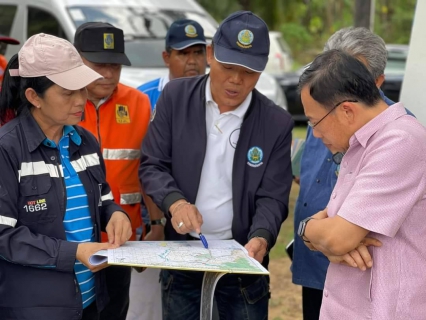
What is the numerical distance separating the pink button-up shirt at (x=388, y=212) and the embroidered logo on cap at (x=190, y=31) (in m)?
2.66

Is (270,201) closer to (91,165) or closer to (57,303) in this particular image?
(91,165)

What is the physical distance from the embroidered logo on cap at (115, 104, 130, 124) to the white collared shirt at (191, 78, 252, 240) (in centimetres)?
58

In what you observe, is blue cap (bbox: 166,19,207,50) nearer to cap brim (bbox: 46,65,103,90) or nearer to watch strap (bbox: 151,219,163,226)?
watch strap (bbox: 151,219,163,226)

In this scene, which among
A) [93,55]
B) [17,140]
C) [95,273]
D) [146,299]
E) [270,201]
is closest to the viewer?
[17,140]

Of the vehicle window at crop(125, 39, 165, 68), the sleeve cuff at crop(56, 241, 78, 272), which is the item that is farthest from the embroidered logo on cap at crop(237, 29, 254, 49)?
the vehicle window at crop(125, 39, 165, 68)

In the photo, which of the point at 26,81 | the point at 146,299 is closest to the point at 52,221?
the point at 26,81

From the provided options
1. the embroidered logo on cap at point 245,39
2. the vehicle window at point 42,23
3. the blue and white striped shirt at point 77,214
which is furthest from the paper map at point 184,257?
the vehicle window at point 42,23

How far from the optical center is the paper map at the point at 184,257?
8.03 feet

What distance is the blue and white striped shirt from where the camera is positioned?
274 cm

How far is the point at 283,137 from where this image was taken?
3.25 meters

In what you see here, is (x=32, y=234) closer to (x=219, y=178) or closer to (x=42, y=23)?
(x=219, y=178)

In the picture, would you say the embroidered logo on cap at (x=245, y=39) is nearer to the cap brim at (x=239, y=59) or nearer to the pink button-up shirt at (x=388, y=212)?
the cap brim at (x=239, y=59)

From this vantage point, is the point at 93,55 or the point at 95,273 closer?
the point at 95,273

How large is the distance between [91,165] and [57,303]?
0.59 m
